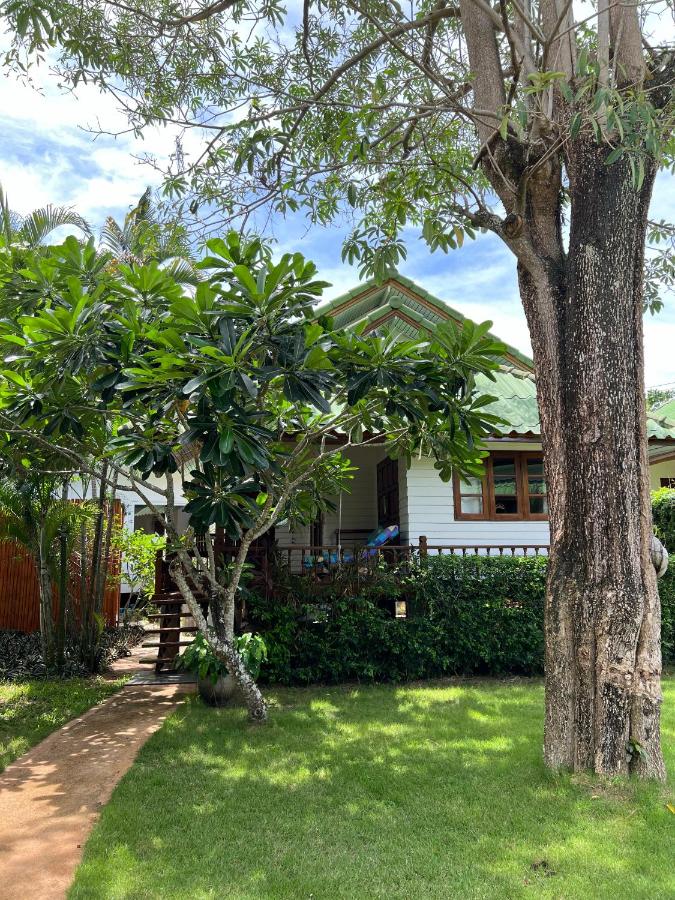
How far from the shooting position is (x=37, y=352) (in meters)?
5.04

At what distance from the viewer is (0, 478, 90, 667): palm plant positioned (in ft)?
30.7

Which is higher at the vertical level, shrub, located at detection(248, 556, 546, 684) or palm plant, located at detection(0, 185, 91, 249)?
palm plant, located at detection(0, 185, 91, 249)

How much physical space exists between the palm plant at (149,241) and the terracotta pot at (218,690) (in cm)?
469

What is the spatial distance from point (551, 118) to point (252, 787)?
18.9ft

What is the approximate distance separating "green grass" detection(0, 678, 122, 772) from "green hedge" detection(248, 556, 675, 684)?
229 cm

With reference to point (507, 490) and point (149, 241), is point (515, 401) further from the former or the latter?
point (149, 241)

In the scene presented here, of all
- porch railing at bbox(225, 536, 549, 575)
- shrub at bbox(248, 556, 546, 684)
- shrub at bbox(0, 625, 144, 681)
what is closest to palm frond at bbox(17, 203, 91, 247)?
porch railing at bbox(225, 536, 549, 575)

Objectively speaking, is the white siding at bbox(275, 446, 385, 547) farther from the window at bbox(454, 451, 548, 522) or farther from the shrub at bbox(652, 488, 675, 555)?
the shrub at bbox(652, 488, 675, 555)

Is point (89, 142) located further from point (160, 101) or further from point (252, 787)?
point (252, 787)

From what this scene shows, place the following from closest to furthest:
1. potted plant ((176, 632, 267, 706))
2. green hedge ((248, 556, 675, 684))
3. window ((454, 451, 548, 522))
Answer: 1. potted plant ((176, 632, 267, 706))
2. green hedge ((248, 556, 675, 684))
3. window ((454, 451, 548, 522))

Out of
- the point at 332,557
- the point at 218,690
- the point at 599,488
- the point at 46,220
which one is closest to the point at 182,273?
the point at 46,220

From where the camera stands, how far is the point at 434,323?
1119 centimetres

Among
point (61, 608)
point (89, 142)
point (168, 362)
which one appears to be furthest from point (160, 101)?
point (61, 608)

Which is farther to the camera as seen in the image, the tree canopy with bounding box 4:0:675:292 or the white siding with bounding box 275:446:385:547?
the white siding with bounding box 275:446:385:547
